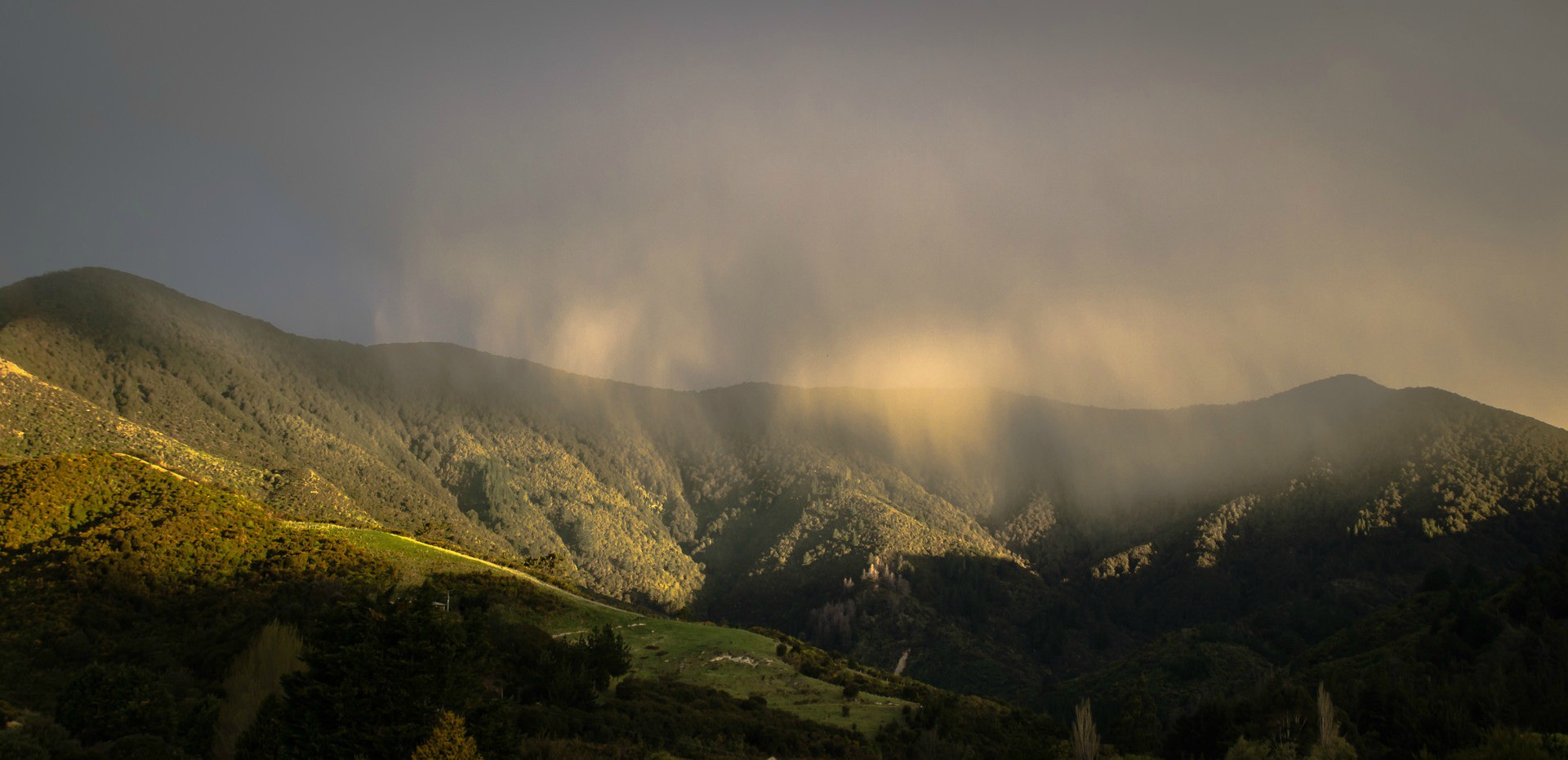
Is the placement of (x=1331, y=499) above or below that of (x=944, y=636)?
above

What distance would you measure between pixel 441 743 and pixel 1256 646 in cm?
12867

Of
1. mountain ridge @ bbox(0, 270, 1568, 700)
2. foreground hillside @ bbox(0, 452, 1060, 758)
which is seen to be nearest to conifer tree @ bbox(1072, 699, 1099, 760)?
foreground hillside @ bbox(0, 452, 1060, 758)

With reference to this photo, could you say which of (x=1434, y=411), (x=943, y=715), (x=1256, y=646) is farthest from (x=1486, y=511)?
(x=943, y=715)

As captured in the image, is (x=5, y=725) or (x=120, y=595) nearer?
(x=5, y=725)

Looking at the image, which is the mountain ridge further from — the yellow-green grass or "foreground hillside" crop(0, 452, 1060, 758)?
the yellow-green grass

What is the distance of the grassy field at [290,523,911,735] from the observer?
44.4m

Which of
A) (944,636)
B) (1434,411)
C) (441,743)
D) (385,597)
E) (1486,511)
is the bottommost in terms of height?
(944,636)

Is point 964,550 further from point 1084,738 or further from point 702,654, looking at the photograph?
point 1084,738

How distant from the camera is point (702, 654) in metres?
50.9

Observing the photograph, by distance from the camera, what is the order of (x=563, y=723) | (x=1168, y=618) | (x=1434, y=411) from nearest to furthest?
(x=563, y=723)
(x=1168, y=618)
(x=1434, y=411)

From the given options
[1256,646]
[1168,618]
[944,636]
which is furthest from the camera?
[1168,618]

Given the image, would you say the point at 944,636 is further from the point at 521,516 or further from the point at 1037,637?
the point at 521,516

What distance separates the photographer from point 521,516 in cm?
19325

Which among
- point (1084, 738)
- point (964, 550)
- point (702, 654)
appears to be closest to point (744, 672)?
point (702, 654)
